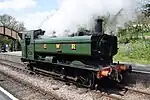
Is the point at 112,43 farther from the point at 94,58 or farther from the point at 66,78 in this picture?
the point at 66,78

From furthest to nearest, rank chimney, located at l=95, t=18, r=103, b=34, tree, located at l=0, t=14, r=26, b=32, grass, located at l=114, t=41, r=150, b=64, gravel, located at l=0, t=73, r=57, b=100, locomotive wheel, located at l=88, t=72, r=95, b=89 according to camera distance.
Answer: tree, located at l=0, t=14, r=26, b=32 < grass, located at l=114, t=41, r=150, b=64 < chimney, located at l=95, t=18, r=103, b=34 < locomotive wheel, located at l=88, t=72, r=95, b=89 < gravel, located at l=0, t=73, r=57, b=100

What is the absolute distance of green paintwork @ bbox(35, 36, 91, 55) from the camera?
29.3 ft

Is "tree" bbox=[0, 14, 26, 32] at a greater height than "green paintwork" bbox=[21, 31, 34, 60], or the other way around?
"tree" bbox=[0, 14, 26, 32]

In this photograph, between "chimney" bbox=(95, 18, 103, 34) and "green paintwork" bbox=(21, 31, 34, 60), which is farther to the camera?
"green paintwork" bbox=(21, 31, 34, 60)

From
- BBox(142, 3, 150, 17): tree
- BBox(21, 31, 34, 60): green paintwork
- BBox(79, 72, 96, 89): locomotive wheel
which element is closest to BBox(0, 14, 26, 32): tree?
BBox(142, 3, 150, 17): tree

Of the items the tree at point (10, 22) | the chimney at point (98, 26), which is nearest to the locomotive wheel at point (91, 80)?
the chimney at point (98, 26)

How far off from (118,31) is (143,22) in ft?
12.7

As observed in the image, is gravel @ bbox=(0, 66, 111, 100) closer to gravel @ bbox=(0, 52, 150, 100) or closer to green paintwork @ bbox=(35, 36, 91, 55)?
gravel @ bbox=(0, 52, 150, 100)

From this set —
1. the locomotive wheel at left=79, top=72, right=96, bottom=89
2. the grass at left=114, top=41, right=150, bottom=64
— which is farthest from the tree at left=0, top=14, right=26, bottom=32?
the locomotive wheel at left=79, top=72, right=96, bottom=89

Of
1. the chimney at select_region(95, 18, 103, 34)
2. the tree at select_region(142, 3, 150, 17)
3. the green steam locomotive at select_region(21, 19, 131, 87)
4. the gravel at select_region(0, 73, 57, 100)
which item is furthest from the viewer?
the tree at select_region(142, 3, 150, 17)

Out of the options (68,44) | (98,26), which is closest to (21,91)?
(68,44)

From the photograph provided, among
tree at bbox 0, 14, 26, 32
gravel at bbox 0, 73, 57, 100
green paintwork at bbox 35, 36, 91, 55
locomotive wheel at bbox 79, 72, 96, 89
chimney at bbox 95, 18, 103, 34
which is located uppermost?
tree at bbox 0, 14, 26, 32

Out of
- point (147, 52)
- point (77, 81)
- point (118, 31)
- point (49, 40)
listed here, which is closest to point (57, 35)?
point (49, 40)

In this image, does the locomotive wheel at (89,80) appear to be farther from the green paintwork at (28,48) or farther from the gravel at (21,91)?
the green paintwork at (28,48)
